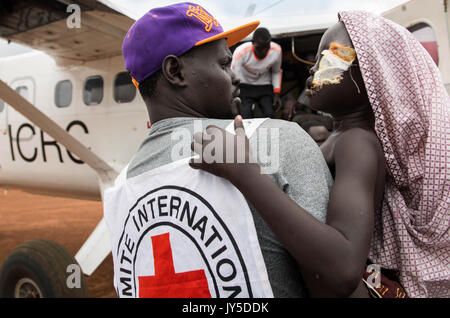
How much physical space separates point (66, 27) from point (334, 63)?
4.20 meters

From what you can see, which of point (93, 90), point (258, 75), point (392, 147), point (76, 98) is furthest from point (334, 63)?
point (76, 98)

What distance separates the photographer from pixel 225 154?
79cm

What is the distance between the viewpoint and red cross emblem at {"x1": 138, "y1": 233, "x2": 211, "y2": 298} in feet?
2.78

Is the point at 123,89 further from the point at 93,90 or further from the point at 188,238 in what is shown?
the point at 188,238

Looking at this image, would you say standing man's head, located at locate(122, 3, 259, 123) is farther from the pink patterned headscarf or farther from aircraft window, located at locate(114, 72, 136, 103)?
aircraft window, located at locate(114, 72, 136, 103)

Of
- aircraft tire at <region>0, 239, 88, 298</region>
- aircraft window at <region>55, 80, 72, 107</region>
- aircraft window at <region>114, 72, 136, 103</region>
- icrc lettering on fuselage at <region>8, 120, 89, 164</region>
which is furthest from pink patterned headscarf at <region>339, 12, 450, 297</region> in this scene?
aircraft window at <region>55, 80, 72, 107</region>

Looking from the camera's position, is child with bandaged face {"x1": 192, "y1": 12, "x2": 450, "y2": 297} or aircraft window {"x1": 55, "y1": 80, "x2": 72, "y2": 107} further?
aircraft window {"x1": 55, "y1": 80, "x2": 72, "y2": 107}

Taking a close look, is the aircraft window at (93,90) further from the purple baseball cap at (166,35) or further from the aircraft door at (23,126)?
the purple baseball cap at (166,35)

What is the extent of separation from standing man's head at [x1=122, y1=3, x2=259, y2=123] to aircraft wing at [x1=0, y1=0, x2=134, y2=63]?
9.48 feet

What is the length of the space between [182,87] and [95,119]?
181 inches

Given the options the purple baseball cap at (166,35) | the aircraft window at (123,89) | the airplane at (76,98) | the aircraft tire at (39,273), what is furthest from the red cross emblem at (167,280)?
the aircraft window at (123,89)

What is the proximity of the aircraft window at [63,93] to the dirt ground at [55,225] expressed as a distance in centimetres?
280

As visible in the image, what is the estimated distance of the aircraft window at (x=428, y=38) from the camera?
369 centimetres

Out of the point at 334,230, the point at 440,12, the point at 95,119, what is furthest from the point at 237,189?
the point at 95,119
